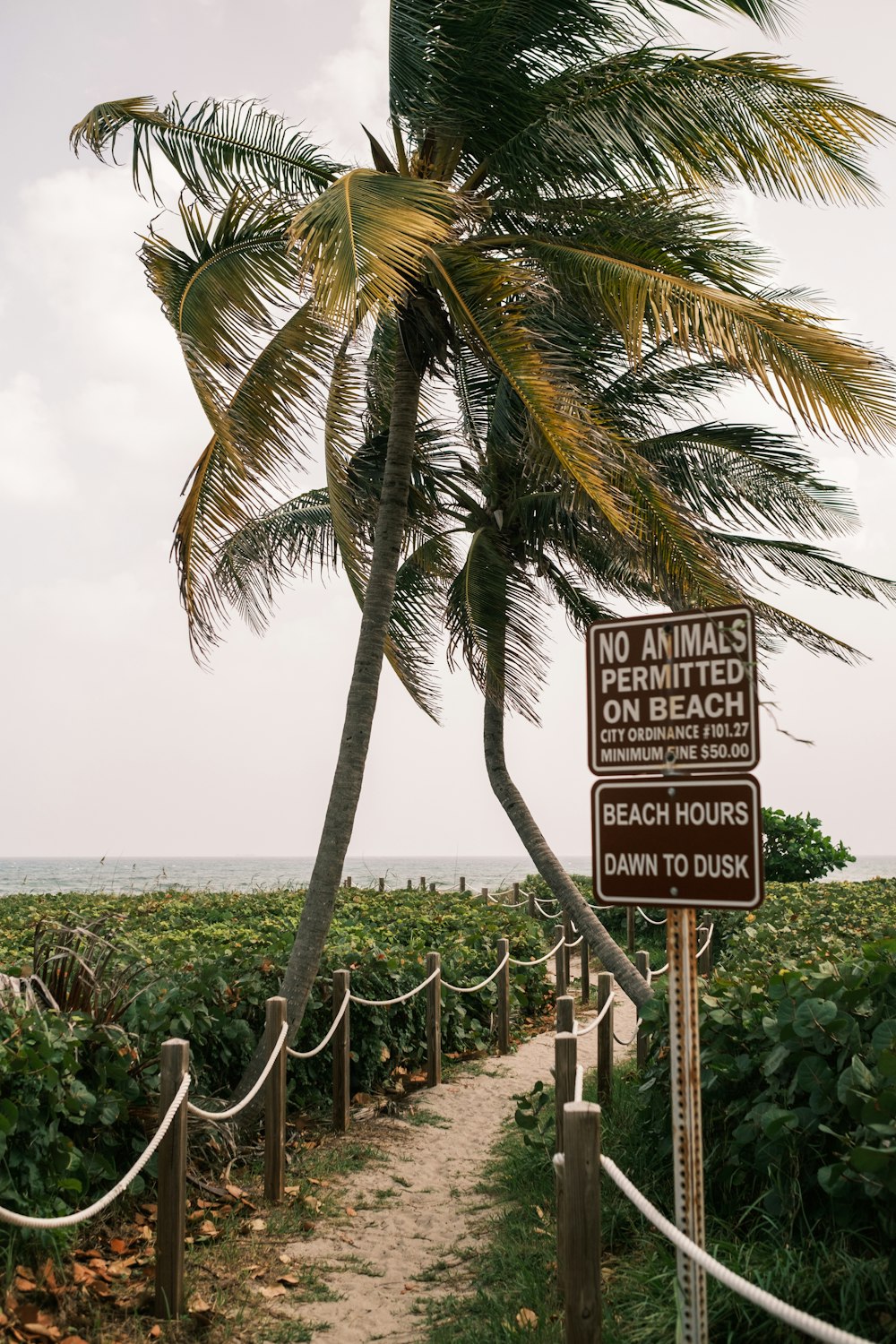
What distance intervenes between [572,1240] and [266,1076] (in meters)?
3.07

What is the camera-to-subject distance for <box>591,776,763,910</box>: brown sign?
10.2ft

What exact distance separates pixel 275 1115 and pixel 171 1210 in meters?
1.72

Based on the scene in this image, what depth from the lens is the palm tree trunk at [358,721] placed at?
6824 mm

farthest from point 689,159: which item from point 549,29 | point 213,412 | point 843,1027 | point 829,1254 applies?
point 829,1254

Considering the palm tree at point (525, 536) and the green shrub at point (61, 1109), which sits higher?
the palm tree at point (525, 536)

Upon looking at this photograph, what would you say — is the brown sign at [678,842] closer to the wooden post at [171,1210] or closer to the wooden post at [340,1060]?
the wooden post at [171,1210]

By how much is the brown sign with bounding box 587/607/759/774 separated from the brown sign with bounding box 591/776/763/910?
8 centimetres

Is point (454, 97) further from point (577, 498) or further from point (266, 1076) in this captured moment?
point (266, 1076)

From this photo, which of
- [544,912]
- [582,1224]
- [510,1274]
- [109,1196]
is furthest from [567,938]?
[582,1224]

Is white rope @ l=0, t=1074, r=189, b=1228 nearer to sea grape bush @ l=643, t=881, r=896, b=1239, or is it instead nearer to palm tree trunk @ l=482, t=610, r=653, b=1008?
sea grape bush @ l=643, t=881, r=896, b=1239

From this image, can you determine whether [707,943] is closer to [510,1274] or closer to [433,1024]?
[433,1024]

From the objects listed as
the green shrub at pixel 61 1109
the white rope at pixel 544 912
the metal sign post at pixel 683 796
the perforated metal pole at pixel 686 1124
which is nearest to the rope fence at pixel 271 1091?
the green shrub at pixel 61 1109

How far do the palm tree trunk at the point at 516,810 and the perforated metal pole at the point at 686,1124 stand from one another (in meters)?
7.17

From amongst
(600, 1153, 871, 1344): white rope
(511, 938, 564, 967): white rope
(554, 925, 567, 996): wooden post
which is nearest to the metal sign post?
(600, 1153, 871, 1344): white rope
